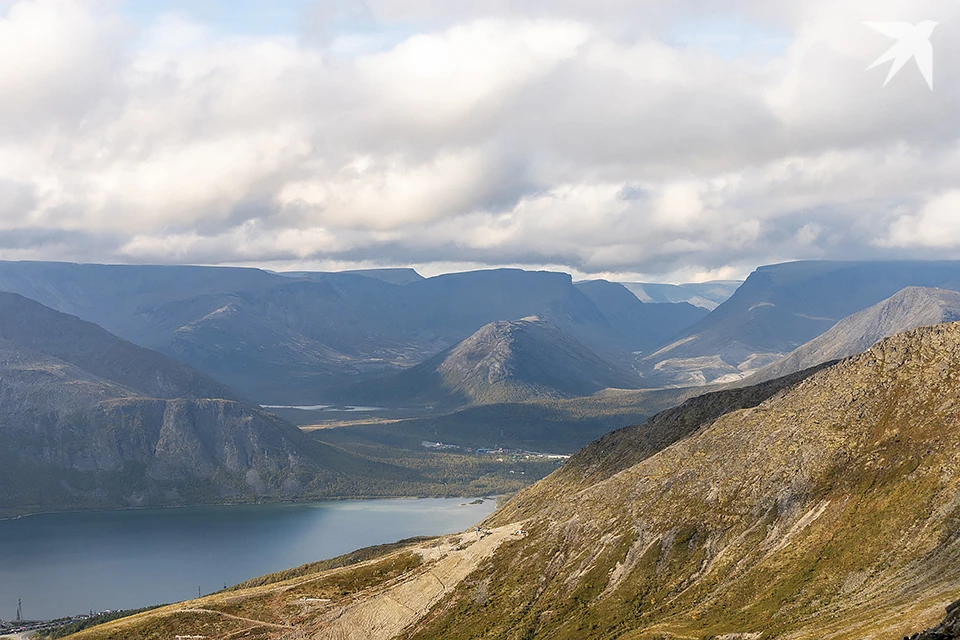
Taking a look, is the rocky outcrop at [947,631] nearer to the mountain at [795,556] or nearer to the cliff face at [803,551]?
the mountain at [795,556]

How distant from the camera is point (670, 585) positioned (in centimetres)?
17675

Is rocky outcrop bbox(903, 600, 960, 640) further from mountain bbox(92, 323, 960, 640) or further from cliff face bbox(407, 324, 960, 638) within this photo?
cliff face bbox(407, 324, 960, 638)

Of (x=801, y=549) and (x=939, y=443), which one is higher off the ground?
(x=939, y=443)

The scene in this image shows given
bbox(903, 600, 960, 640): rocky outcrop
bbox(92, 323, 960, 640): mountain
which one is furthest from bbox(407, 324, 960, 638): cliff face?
bbox(903, 600, 960, 640): rocky outcrop

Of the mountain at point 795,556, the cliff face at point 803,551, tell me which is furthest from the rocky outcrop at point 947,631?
the cliff face at point 803,551

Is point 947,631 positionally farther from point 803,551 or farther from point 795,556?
point 803,551

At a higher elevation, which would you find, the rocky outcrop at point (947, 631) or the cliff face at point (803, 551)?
the rocky outcrop at point (947, 631)

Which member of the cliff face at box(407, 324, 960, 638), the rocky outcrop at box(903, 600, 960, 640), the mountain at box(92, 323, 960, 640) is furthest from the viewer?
the cliff face at box(407, 324, 960, 638)

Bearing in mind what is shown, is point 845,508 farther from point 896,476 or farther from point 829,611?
point 829,611

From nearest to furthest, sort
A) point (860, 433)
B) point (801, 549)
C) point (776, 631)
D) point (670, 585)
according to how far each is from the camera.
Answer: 1. point (776, 631)
2. point (801, 549)
3. point (670, 585)
4. point (860, 433)

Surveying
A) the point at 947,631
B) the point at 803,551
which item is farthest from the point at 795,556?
the point at 947,631

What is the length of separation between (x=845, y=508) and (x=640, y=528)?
48025 millimetres

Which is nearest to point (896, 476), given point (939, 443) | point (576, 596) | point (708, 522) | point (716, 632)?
point (939, 443)

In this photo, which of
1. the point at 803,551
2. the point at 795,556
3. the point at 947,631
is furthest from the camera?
the point at 803,551
